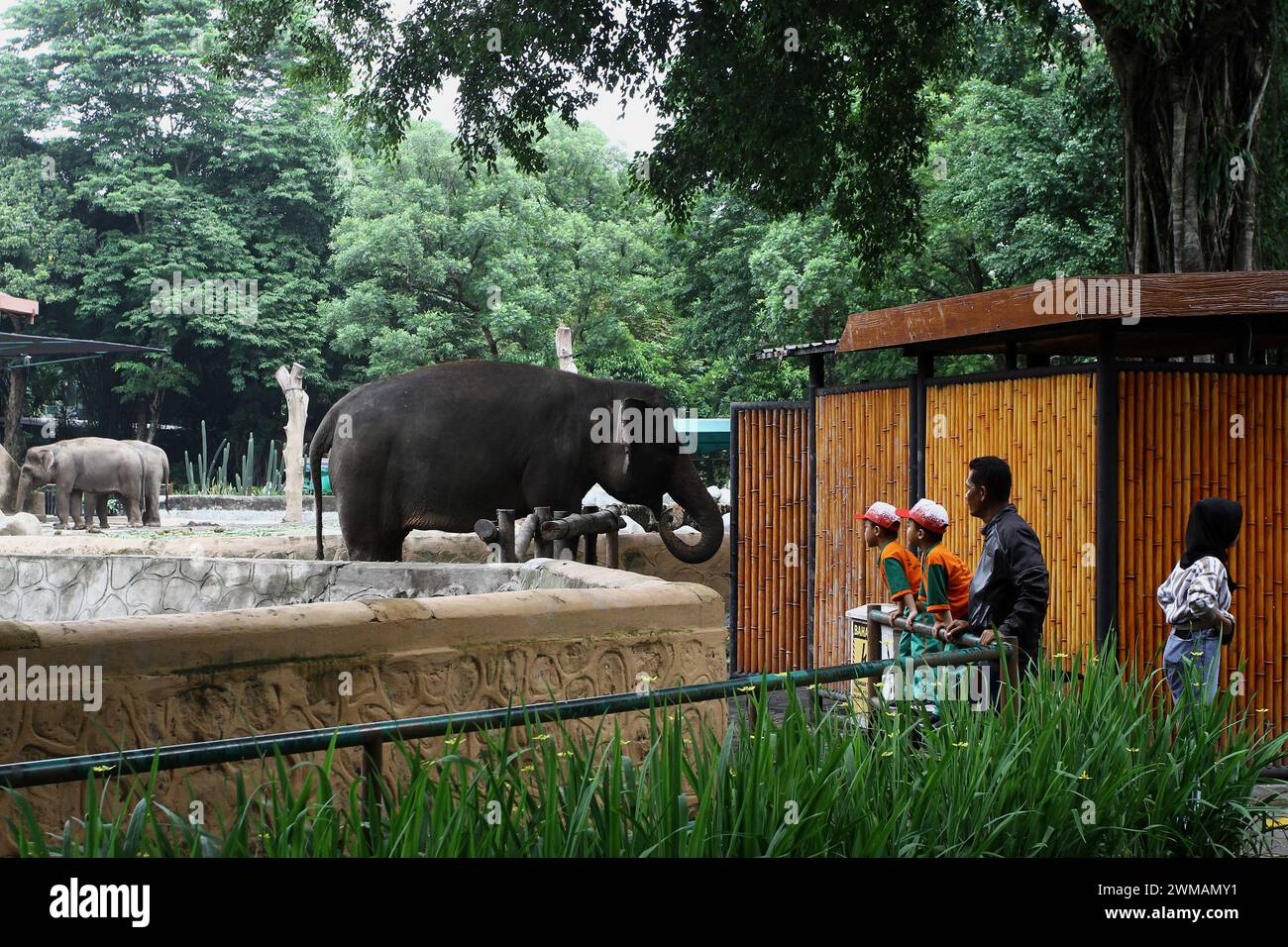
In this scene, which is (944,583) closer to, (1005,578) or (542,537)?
(1005,578)

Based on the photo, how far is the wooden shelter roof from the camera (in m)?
7.39

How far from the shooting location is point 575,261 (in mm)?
42531

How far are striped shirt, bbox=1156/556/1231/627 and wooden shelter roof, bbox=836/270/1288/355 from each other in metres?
1.43

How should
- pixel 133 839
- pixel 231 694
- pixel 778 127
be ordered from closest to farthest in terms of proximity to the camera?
pixel 133 839 → pixel 231 694 → pixel 778 127

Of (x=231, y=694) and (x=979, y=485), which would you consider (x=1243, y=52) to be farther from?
(x=231, y=694)

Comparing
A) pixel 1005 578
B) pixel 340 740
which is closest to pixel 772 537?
pixel 1005 578

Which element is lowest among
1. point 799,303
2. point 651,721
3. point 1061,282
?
point 651,721

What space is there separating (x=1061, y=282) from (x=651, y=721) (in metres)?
4.51

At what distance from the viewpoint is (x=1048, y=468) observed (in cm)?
816

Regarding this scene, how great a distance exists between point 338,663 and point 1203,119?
873cm

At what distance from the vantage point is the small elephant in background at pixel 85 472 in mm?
25375

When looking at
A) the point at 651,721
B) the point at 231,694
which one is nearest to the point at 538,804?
the point at 651,721

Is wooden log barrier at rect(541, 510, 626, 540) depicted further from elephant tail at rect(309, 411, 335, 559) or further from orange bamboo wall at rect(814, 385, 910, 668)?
elephant tail at rect(309, 411, 335, 559)

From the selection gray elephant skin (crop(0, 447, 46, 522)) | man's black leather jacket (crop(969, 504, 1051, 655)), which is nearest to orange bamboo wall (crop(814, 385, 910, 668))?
man's black leather jacket (crop(969, 504, 1051, 655))
